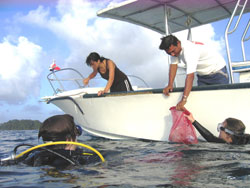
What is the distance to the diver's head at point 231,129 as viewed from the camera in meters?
3.91

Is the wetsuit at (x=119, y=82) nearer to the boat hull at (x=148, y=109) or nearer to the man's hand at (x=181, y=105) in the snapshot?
the boat hull at (x=148, y=109)

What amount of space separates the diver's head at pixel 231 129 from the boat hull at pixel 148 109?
1.01 feet

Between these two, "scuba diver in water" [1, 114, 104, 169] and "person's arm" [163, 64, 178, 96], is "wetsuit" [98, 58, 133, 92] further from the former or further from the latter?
"scuba diver in water" [1, 114, 104, 169]

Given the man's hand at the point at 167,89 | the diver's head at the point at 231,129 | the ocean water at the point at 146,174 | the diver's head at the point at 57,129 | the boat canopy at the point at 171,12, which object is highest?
the boat canopy at the point at 171,12

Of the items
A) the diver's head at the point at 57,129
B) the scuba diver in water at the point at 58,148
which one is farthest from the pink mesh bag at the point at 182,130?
the diver's head at the point at 57,129

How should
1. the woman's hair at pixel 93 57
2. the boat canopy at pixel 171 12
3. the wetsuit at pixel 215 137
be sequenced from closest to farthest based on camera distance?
1. the wetsuit at pixel 215 137
2. the woman's hair at pixel 93 57
3. the boat canopy at pixel 171 12

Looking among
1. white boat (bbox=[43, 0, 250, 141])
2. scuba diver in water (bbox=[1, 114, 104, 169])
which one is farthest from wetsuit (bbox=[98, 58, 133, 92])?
scuba diver in water (bbox=[1, 114, 104, 169])

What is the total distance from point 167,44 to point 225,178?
259 cm

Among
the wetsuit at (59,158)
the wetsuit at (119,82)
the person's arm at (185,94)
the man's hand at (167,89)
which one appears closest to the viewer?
the wetsuit at (59,158)

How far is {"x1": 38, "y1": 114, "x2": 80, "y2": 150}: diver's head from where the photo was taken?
8.35 feet

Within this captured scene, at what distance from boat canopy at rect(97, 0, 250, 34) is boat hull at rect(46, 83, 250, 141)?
194cm

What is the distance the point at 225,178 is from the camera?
6.99 feet

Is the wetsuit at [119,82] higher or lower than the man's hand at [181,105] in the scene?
higher

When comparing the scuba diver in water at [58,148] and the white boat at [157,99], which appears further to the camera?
the white boat at [157,99]
